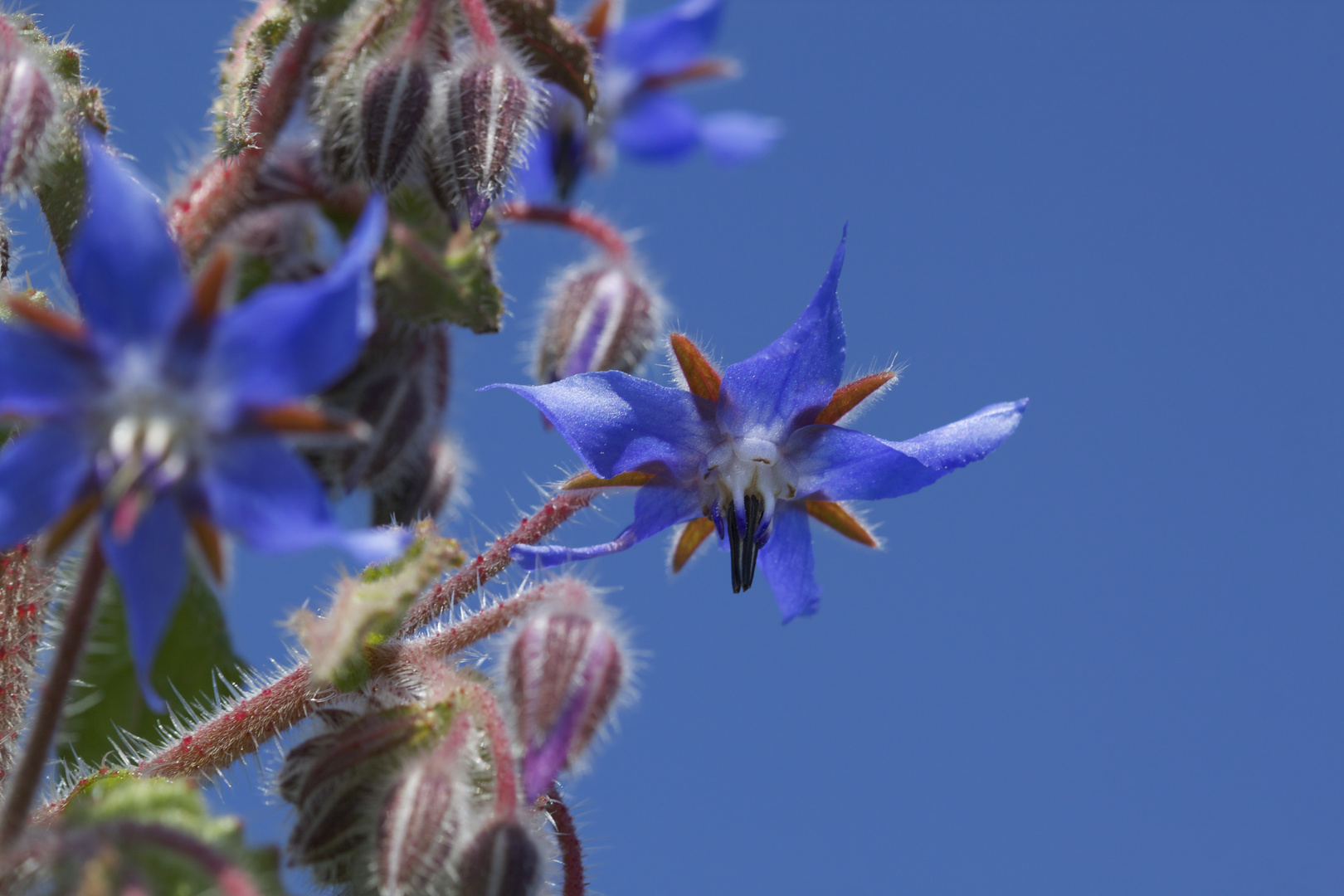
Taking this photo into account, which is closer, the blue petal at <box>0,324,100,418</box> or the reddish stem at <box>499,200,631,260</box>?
the blue petal at <box>0,324,100,418</box>

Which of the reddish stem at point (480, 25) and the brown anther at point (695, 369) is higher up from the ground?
the reddish stem at point (480, 25)

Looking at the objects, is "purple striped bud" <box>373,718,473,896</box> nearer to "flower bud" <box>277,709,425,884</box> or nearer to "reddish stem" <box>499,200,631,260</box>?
"flower bud" <box>277,709,425,884</box>

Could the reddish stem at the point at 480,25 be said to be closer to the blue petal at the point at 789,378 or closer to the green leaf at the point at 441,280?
the green leaf at the point at 441,280

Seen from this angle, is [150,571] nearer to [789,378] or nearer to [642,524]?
[642,524]

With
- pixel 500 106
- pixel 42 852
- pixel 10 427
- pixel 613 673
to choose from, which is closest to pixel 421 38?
pixel 500 106

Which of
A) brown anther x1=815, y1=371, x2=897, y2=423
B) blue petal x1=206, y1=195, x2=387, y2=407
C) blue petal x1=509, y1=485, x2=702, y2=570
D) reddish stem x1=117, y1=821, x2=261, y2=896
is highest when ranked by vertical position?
brown anther x1=815, y1=371, x2=897, y2=423

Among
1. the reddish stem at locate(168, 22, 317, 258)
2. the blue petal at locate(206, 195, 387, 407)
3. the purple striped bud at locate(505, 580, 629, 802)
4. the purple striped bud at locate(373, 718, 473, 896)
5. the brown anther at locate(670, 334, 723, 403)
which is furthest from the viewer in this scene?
the reddish stem at locate(168, 22, 317, 258)

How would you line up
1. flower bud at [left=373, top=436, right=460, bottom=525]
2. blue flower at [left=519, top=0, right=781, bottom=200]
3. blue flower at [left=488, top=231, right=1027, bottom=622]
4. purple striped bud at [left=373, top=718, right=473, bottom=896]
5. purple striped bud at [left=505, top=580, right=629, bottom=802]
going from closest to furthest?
purple striped bud at [left=373, top=718, right=473, bottom=896], purple striped bud at [left=505, top=580, right=629, bottom=802], blue flower at [left=488, top=231, right=1027, bottom=622], flower bud at [left=373, top=436, right=460, bottom=525], blue flower at [left=519, top=0, right=781, bottom=200]

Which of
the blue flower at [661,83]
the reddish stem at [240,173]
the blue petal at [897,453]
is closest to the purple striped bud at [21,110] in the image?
the reddish stem at [240,173]

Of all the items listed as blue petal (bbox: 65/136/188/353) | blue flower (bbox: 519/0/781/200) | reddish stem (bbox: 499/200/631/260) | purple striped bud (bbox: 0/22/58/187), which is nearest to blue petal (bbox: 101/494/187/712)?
blue petal (bbox: 65/136/188/353)
